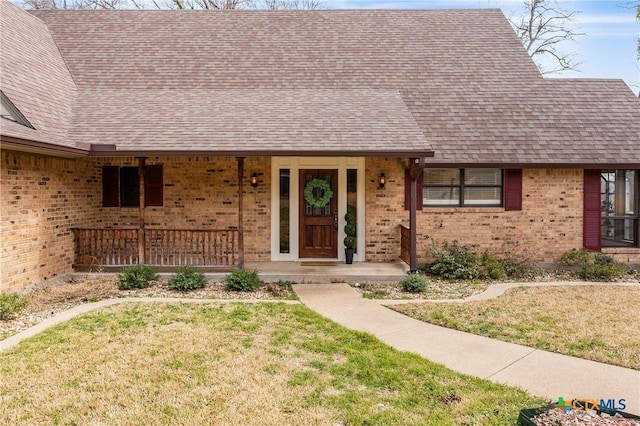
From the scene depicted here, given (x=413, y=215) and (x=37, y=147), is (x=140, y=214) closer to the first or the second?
(x=37, y=147)

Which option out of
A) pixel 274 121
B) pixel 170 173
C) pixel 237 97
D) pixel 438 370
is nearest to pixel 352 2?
pixel 237 97

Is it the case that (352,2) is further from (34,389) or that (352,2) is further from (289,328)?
(34,389)

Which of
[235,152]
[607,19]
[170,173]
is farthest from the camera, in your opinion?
[607,19]

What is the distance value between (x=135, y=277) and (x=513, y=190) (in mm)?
8476

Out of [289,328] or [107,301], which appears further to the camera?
[107,301]

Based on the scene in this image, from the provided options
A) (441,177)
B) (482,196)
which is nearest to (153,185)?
(441,177)

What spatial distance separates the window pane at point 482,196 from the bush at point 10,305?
894cm

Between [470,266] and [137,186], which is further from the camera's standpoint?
[137,186]

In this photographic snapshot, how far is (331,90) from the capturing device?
37.2 feet

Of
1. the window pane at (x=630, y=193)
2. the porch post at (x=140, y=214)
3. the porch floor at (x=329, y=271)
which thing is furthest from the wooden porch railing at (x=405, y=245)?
the porch post at (x=140, y=214)

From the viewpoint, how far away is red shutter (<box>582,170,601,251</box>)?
394 inches

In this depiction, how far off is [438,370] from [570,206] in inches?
297

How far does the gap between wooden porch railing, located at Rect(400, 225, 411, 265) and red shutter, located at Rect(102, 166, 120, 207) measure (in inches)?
274

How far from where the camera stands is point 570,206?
32.9ft
